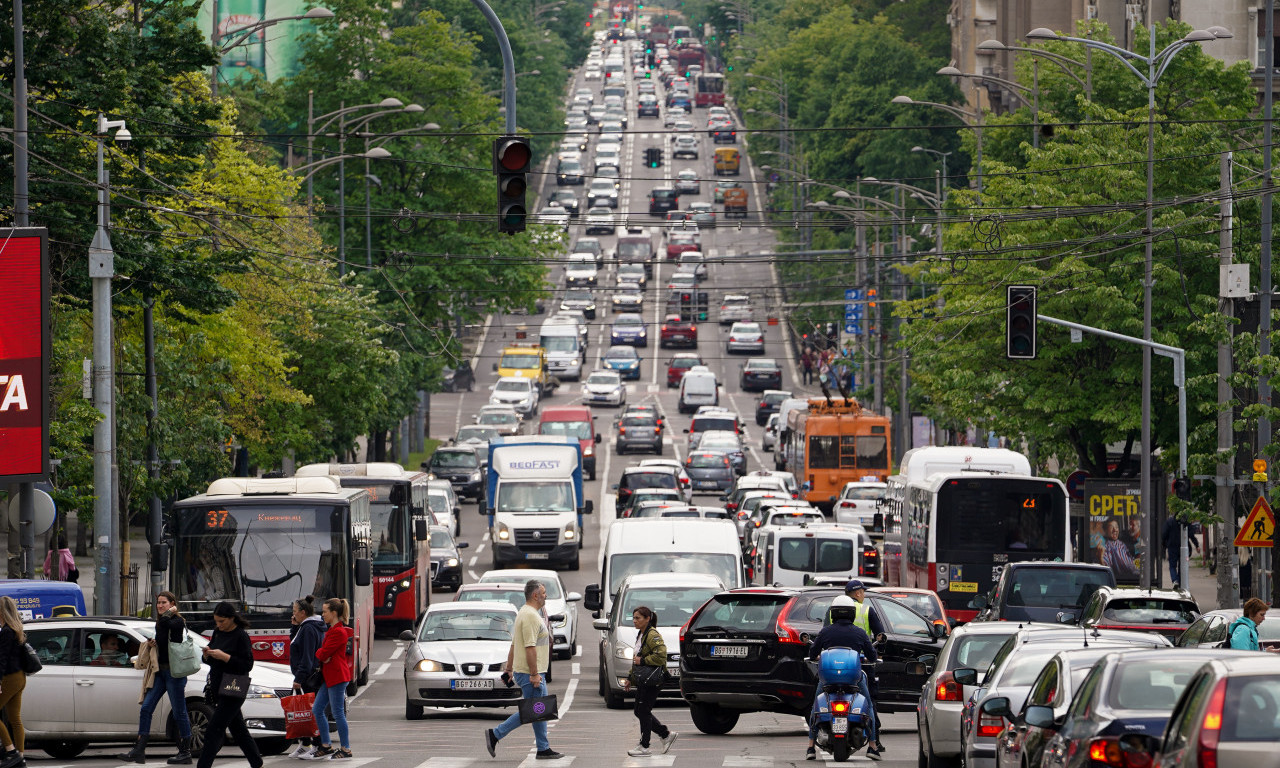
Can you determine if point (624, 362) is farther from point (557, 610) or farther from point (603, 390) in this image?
point (557, 610)

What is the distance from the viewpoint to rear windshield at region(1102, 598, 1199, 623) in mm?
23797

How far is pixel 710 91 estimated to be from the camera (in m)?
179

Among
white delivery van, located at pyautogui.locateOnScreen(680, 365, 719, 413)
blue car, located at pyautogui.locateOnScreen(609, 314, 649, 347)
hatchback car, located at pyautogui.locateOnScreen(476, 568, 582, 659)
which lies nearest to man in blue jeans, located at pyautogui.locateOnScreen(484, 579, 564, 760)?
hatchback car, located at pyautogui.locateOnScreen(476, 568, 582, 659)

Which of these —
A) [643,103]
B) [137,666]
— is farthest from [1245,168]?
[643,103]

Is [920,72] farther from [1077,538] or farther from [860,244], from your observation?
[1077,538]

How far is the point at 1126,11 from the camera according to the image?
7100cm

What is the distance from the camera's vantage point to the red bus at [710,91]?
582 ft

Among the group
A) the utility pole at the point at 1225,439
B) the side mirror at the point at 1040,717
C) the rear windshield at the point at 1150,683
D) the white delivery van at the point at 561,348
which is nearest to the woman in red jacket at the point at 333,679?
the side mirror at the point at 1040,717

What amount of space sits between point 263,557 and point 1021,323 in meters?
13.9

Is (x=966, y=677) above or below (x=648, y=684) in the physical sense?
above

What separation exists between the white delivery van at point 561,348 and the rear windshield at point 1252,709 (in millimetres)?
86074

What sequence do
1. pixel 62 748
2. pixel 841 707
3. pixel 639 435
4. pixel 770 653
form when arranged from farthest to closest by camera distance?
1. pixel 639 435
2. pixel 770 653
3. pixel 62 748
4. pixel 841 707

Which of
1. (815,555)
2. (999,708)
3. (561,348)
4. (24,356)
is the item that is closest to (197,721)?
(24,356)

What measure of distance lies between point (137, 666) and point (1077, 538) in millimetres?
25831
